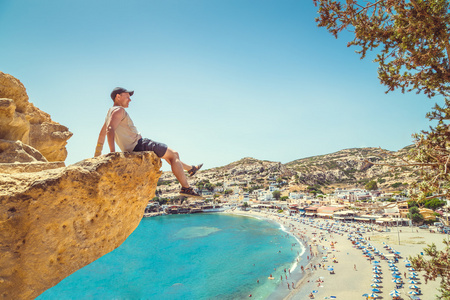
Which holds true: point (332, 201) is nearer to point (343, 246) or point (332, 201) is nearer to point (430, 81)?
point (343, 246)

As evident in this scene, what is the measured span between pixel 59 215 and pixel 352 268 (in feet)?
89.6

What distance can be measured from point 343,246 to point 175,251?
23.6 meters

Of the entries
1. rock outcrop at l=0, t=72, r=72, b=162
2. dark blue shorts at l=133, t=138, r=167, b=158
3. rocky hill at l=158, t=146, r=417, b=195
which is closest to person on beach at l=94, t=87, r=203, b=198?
dark blue shorts at l=133, t=138, r=167, b=158

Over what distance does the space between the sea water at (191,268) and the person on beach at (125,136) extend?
21.0m

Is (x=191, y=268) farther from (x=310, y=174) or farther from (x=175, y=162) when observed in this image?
(x=310, y=174)

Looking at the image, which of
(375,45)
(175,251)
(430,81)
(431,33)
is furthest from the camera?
(175,251)

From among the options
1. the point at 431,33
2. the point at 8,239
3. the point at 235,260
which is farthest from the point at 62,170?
the point at 235,260

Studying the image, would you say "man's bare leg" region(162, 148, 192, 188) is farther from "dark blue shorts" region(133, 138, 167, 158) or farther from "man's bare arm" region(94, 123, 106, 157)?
"man's bare arm" region(94, 123, 106, 157)

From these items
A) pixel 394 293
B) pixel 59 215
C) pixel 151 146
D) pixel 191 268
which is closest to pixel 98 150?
pixel 151 146

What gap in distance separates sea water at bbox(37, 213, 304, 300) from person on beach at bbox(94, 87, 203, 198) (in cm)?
2098

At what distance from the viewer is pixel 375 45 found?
5.00 m

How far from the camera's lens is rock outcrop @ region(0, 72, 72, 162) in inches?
201

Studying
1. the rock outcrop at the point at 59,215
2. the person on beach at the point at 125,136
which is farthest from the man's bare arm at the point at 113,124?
the rock outcrop at the point at 59,215

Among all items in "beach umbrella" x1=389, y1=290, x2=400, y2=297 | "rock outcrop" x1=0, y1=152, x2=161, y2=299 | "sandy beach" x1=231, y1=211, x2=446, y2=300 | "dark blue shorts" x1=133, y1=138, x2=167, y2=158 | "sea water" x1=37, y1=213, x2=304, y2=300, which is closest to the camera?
"rock outcrop" x1=0, y1=152, x2=161, y2=299
